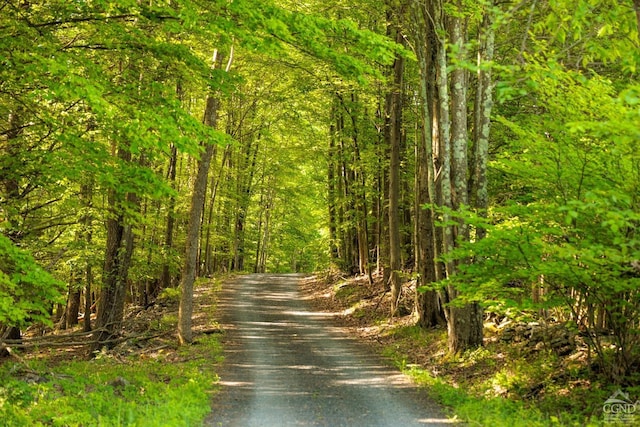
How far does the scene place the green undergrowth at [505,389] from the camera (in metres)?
7.67

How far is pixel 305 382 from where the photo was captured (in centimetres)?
1096

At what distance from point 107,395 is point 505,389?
265 inches

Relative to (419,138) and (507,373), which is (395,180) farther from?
(507,373)

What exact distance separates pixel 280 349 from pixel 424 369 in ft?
13.9

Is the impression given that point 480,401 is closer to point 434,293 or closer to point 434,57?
point 434,293

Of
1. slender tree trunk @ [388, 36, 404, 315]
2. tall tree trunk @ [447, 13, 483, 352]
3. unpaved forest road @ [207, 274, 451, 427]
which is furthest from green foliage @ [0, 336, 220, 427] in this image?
slender tree trunk @ [388, 36, 404, 315]

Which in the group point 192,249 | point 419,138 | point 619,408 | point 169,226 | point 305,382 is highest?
point 419,138

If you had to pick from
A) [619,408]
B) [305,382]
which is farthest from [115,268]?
[619,408]

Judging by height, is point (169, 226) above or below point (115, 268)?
above

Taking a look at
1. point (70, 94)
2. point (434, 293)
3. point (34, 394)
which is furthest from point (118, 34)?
point (434, 293)

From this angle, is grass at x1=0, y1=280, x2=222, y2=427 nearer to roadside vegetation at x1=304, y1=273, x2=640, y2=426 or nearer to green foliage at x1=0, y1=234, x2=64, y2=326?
green foliage at x1=0, y1=234, x2=64, y2=326

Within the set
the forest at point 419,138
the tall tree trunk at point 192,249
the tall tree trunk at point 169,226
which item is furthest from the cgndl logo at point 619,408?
the tall tree trunk at point 169,226

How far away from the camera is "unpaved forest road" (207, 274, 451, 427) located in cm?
841

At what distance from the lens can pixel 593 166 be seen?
7.16 metres
